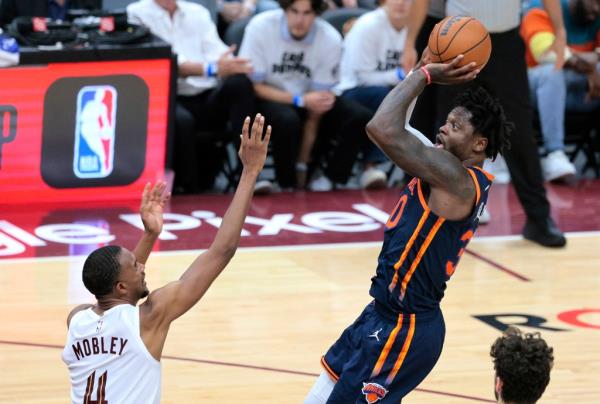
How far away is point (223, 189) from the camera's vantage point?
1069 centimetres

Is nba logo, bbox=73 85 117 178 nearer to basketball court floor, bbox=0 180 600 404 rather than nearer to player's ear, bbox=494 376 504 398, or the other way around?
basketball court floor, bbox=0 180 600 404

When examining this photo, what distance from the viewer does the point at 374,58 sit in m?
10.7

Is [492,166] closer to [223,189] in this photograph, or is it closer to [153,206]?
[223,189]

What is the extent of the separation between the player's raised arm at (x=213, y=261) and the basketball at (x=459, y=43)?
1.15 meters

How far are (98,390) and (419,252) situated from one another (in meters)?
1.26

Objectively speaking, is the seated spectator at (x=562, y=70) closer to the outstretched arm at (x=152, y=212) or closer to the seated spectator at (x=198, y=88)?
the seated spectator at (x=198, y=88)

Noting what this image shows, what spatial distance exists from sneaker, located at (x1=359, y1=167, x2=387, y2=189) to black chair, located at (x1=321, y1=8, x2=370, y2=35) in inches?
60.9

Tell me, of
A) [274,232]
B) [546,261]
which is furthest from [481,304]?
[274,232]

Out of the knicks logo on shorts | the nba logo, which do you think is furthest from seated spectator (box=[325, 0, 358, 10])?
the knicks logo on shorts

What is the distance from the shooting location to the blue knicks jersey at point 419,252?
4645mm

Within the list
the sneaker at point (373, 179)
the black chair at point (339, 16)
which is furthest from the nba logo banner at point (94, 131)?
the black chair at point (339, 16)

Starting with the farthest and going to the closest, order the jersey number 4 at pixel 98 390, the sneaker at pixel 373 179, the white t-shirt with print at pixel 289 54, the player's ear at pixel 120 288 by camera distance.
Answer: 1. the sneaker at pixel 373 179
2. the white t-shirt with print at pixel 289 54
3. the player's ear at pixel 120 288
4. the jersey number 4 at pixel 98 390

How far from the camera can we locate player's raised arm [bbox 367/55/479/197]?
4562 millimetres

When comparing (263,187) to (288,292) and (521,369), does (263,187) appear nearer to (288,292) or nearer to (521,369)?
(288,292)
